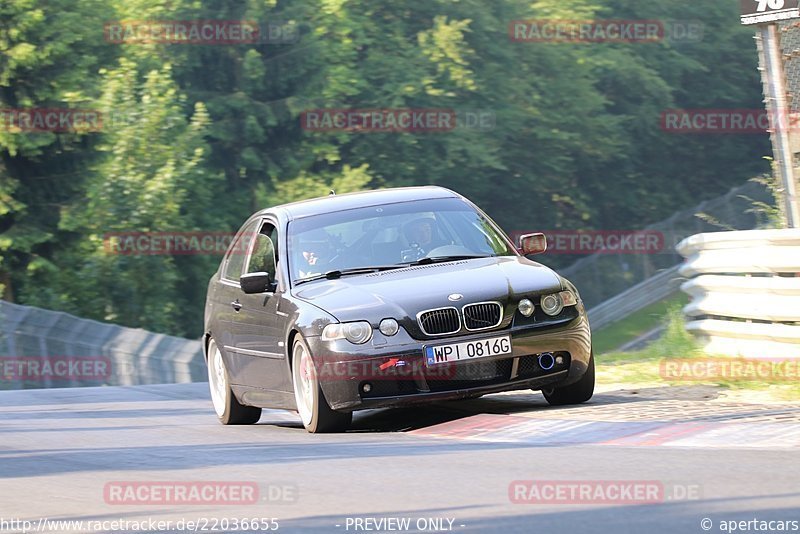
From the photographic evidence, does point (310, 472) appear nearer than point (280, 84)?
Yes

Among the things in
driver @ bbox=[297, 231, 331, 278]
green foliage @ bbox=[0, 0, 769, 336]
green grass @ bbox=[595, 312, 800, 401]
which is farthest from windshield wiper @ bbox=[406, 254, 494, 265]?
green foliage @ bbox=[0, 0, 769, 336]

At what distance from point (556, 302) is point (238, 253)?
11.0 feet

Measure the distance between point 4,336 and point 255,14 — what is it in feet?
76.1

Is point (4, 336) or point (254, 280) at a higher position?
point (254, 280)

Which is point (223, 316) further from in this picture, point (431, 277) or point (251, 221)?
point (431, 277)

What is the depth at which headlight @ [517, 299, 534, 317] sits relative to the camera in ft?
33.9

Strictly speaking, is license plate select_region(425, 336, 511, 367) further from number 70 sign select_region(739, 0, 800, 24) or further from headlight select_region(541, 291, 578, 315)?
number 70 sign select_region(739, 0, 800, 24)

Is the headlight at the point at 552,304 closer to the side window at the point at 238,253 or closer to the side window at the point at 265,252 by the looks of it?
the side window at the point at 265,252

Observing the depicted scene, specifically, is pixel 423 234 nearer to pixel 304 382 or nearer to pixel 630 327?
pixel 304 382

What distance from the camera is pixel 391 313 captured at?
33.3 ft

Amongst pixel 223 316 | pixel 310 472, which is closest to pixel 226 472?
pixel 310 472

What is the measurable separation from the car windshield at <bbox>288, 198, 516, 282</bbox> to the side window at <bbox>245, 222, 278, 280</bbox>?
0.79 feet

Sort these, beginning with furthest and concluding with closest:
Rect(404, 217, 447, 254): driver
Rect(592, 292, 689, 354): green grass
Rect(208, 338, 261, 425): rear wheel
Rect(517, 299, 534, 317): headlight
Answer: Rect(592, 292, 689, 354): green grass < Rect(208, 338, 261, 425): rear wheel < Rect(404, 217, 447, 254): driver < Rect(517, 299, 534, 317): headlight

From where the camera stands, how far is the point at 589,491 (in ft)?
23.3
